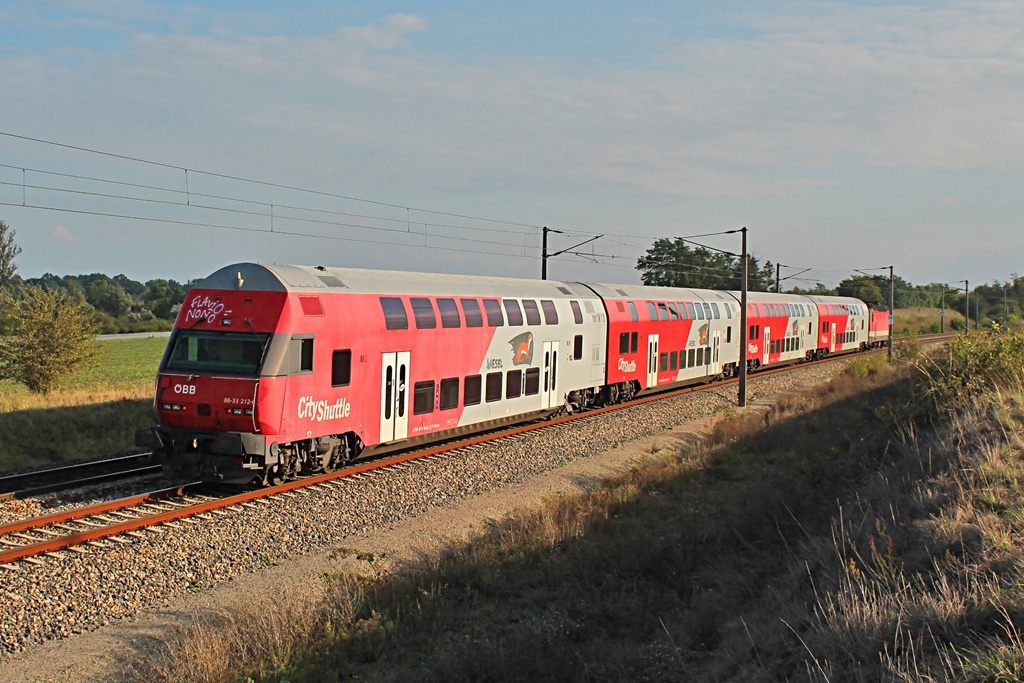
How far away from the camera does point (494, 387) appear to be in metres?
20.1

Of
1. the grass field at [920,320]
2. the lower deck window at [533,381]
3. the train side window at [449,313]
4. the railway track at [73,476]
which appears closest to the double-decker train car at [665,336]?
the lower deck window at [533,381]

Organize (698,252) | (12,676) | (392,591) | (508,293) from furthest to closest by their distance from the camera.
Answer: (698,252) < (508,293) < (392,591) < (12,676)

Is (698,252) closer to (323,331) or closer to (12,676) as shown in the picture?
(323,331)

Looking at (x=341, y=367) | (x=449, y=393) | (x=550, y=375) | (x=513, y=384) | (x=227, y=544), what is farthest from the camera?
(x=550, y=375)

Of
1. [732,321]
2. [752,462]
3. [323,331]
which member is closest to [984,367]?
[752,462]

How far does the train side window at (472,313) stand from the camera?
61.9ft

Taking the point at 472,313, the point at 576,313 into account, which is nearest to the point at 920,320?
the point at 576,313

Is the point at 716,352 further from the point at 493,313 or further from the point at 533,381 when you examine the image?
the point at 493,313

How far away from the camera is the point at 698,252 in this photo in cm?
7362

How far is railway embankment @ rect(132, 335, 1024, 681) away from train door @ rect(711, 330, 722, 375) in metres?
19.2

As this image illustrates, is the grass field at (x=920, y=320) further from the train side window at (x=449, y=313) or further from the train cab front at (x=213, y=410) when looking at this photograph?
the train cab front at (x=213, y=410)

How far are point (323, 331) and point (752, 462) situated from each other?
30.1 feet

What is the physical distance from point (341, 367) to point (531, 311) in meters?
7.25

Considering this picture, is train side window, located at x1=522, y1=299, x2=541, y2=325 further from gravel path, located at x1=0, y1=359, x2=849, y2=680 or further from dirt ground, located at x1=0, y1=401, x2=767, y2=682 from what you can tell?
dirt ground, located at x1=0, y1=401, x2=767, y2=682
